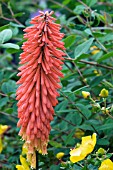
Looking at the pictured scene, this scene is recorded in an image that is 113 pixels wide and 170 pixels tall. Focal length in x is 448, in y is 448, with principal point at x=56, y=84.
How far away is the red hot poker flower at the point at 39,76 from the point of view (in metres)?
1.32

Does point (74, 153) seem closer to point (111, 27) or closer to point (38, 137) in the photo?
point (38, 137)

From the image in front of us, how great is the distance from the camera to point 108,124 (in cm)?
159

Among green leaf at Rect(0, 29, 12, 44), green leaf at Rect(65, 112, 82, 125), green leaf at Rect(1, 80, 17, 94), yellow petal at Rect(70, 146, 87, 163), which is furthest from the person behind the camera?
green leaf at Rect(1, 80, 17, 94)

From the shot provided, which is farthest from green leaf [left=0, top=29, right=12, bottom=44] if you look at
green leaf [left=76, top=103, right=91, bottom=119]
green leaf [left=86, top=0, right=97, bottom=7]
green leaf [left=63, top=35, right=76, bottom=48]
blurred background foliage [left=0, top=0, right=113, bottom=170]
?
green leaf [left=86, top=0, right=97, bottom=7]

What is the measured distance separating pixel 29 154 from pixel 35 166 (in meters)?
0.04

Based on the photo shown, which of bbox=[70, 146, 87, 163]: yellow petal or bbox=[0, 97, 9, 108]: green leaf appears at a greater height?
bbox=[0, 97, 9, 108]: green leaf

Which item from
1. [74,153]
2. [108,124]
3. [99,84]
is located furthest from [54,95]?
[99,84]

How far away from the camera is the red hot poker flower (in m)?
1.32

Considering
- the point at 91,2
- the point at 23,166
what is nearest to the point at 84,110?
the point at 23,166

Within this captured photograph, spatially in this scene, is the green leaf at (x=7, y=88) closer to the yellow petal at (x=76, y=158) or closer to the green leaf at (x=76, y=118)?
Result: the green leaf at (x=76, y=118)

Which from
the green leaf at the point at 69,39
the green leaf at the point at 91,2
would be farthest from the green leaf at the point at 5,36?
the green leaf at the point at 91,2

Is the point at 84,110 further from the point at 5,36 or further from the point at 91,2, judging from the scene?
the point at 91,2

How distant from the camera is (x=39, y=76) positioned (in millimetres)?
1351

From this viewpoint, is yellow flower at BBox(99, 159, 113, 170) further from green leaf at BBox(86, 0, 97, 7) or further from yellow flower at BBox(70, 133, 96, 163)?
green leaf at BBox(86, 0, 97, 7)
